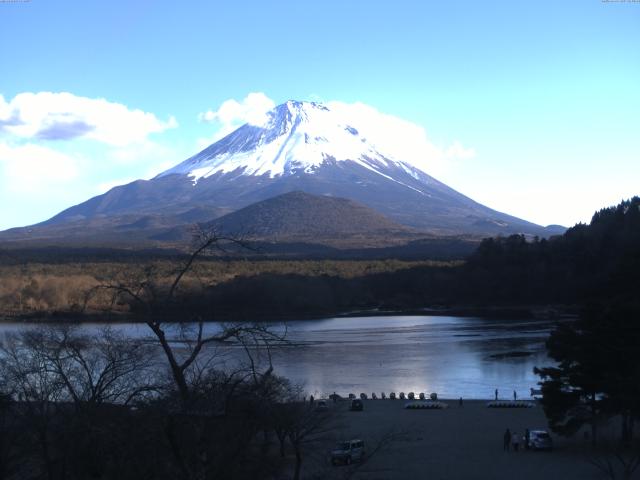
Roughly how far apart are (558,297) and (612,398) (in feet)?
96.4

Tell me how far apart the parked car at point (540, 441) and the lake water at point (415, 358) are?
414 cm

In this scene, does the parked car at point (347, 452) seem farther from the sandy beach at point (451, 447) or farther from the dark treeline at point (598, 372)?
the dark treeline at point (598, 372)

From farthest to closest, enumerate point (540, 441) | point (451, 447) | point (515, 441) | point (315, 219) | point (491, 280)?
point (315, 219)
point (491, 280)
point (451, 447)
point (515, 441)
point (540, 441)

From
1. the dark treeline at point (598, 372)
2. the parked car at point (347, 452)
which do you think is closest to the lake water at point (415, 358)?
the parked car at point (347, 452)

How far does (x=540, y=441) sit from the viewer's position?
428 inches

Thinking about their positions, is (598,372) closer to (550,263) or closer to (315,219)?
(550,263)

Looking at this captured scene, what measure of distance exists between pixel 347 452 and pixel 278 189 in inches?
3869

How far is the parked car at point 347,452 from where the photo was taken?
363 inches

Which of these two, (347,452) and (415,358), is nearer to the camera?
(347,452)

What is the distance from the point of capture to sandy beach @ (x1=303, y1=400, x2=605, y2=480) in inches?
366

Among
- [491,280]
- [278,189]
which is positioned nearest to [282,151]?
[278,189]

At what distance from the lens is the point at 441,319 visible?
116ft

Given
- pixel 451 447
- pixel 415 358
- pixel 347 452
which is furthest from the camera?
pixel 415 358

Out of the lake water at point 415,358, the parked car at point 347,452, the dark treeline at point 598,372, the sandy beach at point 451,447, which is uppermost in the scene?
the dark treeline at point 598,372
